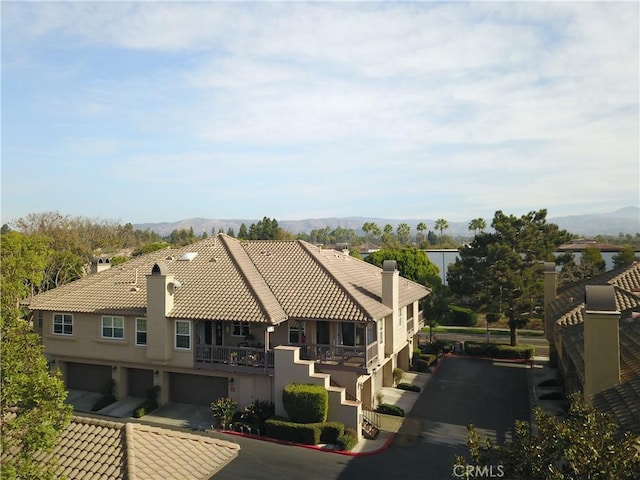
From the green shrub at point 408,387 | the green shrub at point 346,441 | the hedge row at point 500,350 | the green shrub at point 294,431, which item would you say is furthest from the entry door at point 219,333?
the hedge row at point 500,350

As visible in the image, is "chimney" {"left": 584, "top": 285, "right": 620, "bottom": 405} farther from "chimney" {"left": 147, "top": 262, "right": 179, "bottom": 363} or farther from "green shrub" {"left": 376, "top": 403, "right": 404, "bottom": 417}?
"chimney" {"left": 147, "top": 262, "right": 179, "bottom": 363}

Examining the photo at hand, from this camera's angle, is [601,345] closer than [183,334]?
Yes

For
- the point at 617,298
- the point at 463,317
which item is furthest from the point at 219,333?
the point at 463,317

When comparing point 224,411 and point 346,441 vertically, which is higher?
point 224,411

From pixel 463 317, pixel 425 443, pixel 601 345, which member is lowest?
pixel 425 443

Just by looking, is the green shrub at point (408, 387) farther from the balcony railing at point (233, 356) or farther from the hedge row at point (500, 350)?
the hedge row at point (500, 350)

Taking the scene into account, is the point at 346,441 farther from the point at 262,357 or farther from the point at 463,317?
the point at 463,317

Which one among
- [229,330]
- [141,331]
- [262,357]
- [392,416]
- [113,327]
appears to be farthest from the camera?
[229,330]
